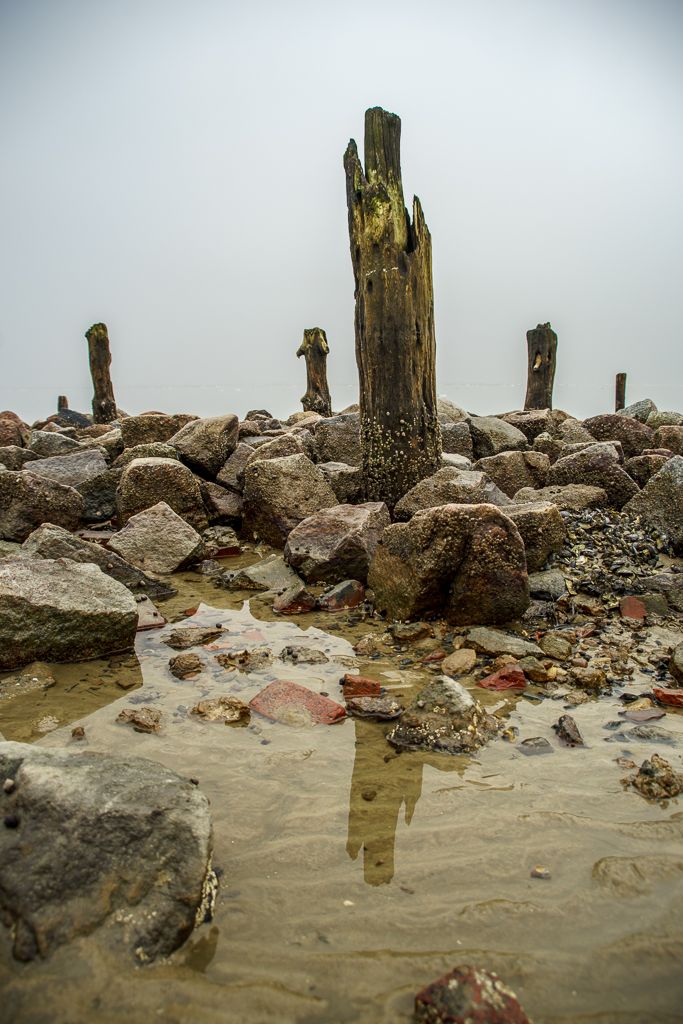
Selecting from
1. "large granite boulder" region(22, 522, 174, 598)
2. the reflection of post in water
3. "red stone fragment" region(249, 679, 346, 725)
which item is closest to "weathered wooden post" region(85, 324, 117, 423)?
"large granite boulder" region(22, 522, 174, 598)

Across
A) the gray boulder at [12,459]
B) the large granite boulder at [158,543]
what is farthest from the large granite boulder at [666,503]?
the gray boulder at [12,459]

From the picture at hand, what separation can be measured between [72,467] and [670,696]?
22.1ft

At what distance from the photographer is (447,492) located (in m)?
5.56

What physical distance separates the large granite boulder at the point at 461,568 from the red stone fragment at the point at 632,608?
72 centimetres

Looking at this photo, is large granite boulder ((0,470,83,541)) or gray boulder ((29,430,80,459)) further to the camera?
gray boulder ((29,430,80,459))

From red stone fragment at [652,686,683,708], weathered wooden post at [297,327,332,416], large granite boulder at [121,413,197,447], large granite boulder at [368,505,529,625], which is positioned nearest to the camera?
red stone fragment at [652,686,683,708]

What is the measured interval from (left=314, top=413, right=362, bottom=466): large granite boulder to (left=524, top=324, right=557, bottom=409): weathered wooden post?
9785 mm

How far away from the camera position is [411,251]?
6250 millimetres

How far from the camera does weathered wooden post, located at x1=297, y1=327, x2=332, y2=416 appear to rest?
1630cm

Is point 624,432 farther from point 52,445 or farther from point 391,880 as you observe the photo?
point 391,880

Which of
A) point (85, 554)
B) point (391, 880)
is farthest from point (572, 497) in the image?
point (391, 880)

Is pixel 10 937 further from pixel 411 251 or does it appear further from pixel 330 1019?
pixel 411 251

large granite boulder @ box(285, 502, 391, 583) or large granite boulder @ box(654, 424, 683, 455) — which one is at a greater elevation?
large granite boulder @ box(654, 424, 683, 455)

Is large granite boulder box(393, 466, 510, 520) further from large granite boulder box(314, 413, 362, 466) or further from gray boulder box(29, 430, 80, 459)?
gray boulder box(29, 430, 80, 459)
